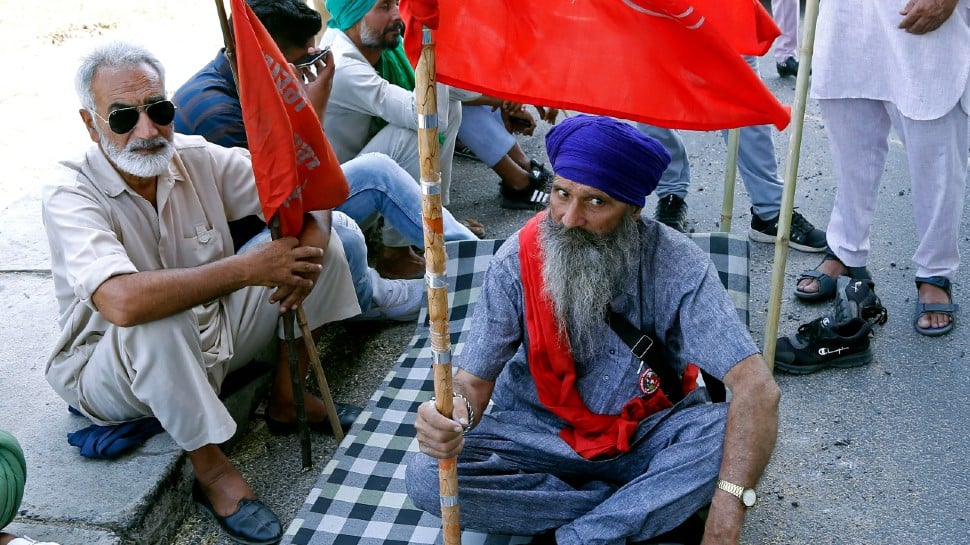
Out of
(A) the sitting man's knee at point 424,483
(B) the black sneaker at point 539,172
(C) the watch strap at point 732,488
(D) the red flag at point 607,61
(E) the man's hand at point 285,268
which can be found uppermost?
(D) the red flag at point 607,61

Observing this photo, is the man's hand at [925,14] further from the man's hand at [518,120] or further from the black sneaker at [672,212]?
the man's hand at [518,120]

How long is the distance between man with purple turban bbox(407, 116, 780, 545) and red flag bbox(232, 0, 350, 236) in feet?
2.44

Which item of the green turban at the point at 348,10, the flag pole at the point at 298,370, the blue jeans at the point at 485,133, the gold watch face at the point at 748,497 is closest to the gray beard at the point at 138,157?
the flag pole at the point at 298,370

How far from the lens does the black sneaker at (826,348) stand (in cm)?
381

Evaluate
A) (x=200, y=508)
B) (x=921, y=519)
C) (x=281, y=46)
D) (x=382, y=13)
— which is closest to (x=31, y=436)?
(x=200, y=508)

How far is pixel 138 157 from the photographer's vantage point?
3010 mm

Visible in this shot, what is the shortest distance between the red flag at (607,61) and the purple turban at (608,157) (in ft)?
0.28

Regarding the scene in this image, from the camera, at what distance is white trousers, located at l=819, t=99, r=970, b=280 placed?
12.5 feet

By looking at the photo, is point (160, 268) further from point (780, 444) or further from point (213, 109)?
point (780, 444)

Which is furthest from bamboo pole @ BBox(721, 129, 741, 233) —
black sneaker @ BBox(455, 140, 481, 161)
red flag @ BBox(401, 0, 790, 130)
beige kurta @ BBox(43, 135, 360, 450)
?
black sneaker @ BBox(455, 140, 481, 161)

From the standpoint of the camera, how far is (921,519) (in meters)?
3.05

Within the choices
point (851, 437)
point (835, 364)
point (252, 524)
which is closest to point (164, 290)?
point (252, 524)

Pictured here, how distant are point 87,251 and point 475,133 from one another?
2.76 meters

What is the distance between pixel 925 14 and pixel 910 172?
66cm
